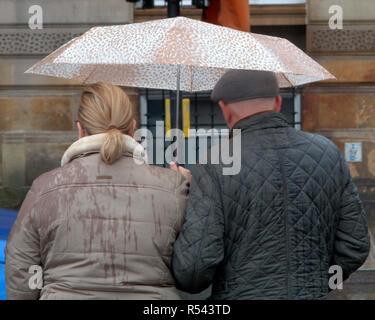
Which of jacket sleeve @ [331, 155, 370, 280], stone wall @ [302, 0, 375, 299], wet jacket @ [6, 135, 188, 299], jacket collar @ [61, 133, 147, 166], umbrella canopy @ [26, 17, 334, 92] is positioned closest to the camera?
wet jacket @ [6, 135, 188, 299]

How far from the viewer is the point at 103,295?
2.39 m

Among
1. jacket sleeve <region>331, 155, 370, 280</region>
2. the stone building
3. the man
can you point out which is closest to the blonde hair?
the man

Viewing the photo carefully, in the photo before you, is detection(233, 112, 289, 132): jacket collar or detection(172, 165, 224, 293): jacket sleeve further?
detection(233, 112, 289, 132): jacket collar

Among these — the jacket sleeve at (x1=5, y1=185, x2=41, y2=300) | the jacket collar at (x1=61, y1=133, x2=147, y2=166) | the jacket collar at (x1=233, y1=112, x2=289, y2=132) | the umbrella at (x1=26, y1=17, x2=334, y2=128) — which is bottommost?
the jacket sleeve at (x1=5, y1=185, x2=41, y2=300)

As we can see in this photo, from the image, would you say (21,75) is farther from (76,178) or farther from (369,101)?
(76,178)

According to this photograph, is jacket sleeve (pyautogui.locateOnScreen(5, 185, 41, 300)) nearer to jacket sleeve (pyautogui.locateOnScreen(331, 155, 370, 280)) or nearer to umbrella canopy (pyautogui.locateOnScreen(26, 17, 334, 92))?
umbrella canopy (pyautogui.locateOnScreen(26, 17, 334, 92))

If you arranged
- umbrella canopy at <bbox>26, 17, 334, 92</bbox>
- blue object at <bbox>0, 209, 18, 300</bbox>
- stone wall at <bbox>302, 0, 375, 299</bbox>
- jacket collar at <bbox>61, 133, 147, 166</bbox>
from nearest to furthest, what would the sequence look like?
jacket collar at <bbox>61, 133, 147, 166</bbox>, umbrella canopy at <bbox>26, 17, 334, 92</bbox>, blue object at <bbox>0, 209, 18, 300</bbox>, stone wall at <bbox>302, 0, 375, 299</bbox>

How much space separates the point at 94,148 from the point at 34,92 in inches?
269

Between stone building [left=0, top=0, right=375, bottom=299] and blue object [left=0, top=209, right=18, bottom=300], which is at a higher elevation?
stone building [left=0, top=0, right=375, bottom=299]

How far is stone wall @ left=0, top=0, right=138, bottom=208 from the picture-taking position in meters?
8.91

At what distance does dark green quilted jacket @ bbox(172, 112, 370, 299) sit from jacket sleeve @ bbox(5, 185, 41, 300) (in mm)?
545

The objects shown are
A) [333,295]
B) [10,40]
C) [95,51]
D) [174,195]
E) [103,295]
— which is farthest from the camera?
[10,40]
